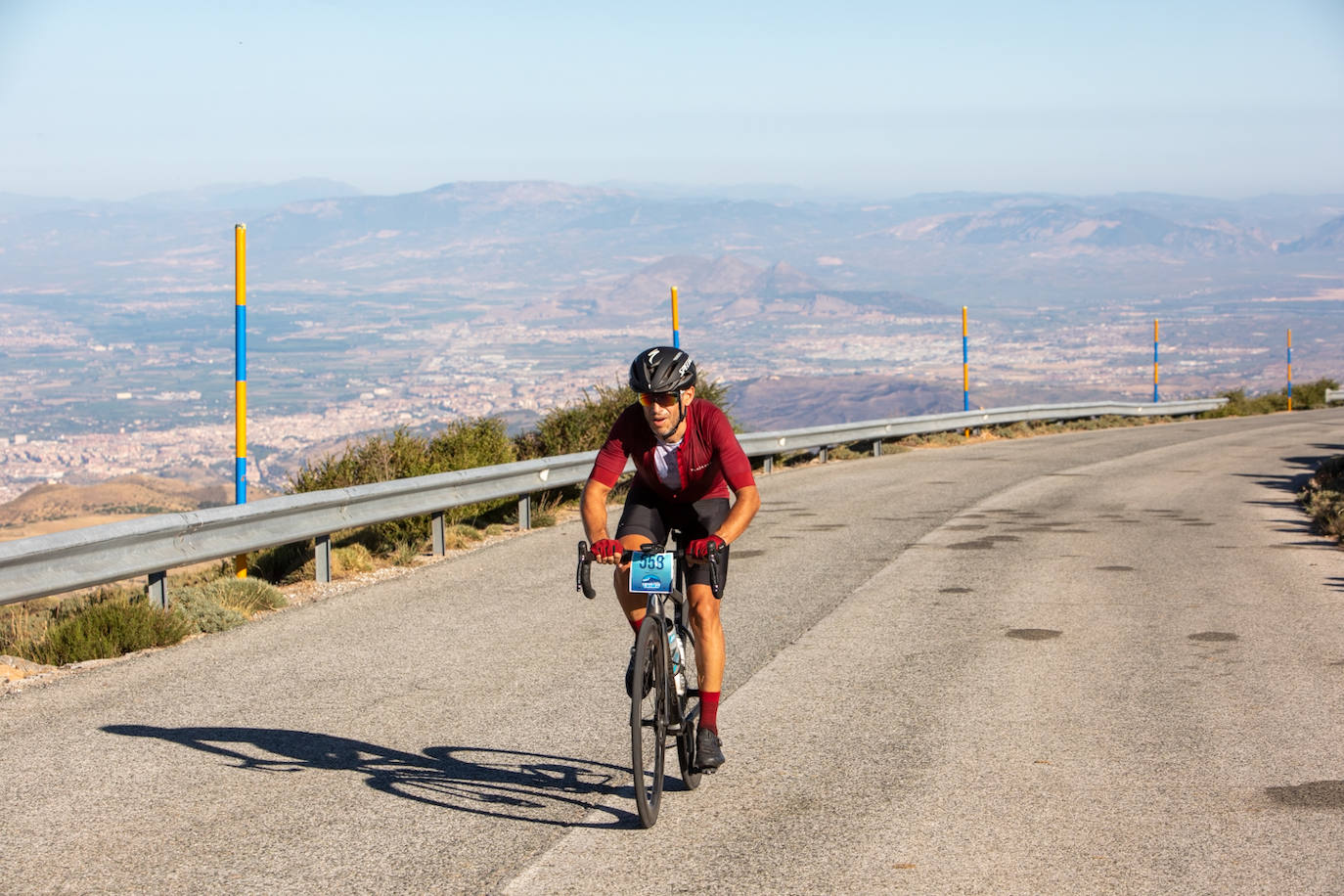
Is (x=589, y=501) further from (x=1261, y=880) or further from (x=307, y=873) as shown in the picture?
(x=1261, y=880)

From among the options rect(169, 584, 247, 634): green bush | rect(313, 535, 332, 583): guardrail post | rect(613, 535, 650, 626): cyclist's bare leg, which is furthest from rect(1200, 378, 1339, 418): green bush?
rect(613, 535, 650, 626): cyclist's bare leg

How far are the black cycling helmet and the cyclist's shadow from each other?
65.9 inches

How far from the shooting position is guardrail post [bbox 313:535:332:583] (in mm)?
10805

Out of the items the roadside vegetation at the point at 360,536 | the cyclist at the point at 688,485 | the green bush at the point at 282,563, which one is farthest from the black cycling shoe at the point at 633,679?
the green bush at the point at 282,563

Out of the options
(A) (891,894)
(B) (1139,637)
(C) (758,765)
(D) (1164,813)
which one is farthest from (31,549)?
(B) (1139,637)

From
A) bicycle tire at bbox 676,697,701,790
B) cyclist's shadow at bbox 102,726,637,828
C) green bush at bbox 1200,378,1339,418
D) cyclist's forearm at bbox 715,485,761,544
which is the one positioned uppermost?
cyclist's forearm at bbox 715,485,761,544

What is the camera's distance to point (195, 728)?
654cm

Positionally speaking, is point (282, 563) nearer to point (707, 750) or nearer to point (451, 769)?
point (451, 769)

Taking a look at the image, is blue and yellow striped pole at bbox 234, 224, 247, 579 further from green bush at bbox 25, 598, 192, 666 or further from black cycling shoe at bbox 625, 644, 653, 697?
black cycling shoe at bbox 625, 644, 653, 697

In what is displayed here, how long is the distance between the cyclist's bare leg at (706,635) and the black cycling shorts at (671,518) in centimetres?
5

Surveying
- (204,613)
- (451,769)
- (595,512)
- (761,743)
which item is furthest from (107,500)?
(595,512)

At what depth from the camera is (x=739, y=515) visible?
539 cm

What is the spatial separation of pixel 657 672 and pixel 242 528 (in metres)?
5.41

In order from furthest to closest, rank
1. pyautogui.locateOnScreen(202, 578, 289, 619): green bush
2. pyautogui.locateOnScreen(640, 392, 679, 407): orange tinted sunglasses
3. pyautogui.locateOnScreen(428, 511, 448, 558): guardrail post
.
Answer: pyautogui.locateOnScreen(428, 511, 448, 558): guardrail post → pyautogui.locateOnScreen(202, 578, 289, 619): green bush → pyautogui.locateOnScreen(640, 392, 679, 407): orange tinted sunglasses
